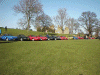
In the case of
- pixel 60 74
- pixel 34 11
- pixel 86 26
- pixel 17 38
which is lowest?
pixel 60 74

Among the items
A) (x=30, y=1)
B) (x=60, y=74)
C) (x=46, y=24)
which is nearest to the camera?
(x=60, y=74)

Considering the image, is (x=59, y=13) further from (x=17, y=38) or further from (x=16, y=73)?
(x=16, y=73)

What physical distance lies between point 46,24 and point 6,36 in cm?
2572

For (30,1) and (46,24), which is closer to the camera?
(30,1)

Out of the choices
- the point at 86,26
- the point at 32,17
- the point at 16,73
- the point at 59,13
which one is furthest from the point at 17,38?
the point at 86,26

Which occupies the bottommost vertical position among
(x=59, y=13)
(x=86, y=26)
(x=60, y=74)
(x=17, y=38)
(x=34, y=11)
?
(x=60, y=74)

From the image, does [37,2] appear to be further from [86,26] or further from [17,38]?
[86,26]

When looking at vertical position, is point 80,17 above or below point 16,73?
above

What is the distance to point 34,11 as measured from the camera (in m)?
29.7

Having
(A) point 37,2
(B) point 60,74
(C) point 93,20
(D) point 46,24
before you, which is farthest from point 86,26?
(B) point 60,74

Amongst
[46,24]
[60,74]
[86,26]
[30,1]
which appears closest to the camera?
[60,74]

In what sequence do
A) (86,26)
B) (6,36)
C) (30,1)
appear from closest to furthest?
(6,36), (30,1), (86,26)

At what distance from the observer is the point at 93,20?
138ft

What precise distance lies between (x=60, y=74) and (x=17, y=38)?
1717 cm
